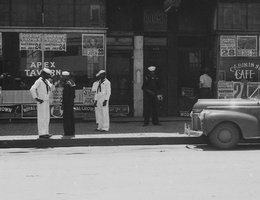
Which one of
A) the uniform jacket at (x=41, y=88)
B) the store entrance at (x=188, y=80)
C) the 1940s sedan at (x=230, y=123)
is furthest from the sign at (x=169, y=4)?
the uniform jacket at (x=41, y=88)

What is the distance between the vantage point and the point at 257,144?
13.9 metres

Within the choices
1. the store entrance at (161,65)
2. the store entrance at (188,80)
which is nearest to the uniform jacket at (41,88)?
the store entrance at (161,65)

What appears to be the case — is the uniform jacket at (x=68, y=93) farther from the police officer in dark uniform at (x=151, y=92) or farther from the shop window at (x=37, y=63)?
the shop window at (x=37, y=63)

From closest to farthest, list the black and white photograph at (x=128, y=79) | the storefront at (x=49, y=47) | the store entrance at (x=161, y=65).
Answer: the black and white photograph at (x=128, y=79) < the storefront at (x=49, y=47) < the store entrance at (x=161, y=65)

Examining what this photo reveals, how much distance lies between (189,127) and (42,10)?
711 centimetres

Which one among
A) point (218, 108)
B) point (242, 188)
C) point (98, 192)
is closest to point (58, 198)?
point (98, 192)

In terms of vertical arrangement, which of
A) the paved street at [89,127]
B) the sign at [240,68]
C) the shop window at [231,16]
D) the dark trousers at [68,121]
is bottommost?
the paved street at [89,127]

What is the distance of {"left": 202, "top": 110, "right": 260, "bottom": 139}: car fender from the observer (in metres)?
12.7

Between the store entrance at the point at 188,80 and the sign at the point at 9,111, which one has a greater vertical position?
the store entrance at the point at 188,80

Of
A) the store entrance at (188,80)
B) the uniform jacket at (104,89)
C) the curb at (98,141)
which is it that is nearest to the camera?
the curb at (98,141)

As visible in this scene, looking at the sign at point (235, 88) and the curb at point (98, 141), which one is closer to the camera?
the curb at point (98, 141)

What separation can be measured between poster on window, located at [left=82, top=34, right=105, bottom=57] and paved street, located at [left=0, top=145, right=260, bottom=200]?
5697 millimetres

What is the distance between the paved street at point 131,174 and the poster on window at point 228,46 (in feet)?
20.9

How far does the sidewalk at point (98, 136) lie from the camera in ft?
45.6
